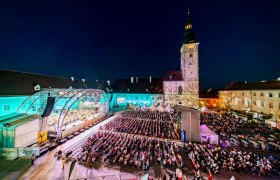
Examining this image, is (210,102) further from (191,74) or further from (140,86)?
(140,86)

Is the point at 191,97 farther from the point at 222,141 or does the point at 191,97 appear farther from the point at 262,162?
the point at 262,162

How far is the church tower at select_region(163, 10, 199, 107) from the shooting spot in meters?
38.2

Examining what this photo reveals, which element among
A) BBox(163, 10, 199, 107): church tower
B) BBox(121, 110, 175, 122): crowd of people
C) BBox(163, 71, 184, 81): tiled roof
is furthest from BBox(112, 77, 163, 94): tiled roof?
BBox(121, 110, 175, 122): crowd of people

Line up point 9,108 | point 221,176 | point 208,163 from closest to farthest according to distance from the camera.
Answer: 1. point 221,176
2. point 208,163
3. point 9,108

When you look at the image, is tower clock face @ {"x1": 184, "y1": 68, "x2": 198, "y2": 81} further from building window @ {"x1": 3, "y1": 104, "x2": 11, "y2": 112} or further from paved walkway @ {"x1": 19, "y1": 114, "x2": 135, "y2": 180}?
building window @ {"x1": 3, "y1": 104, "x2": 11, "y2": 112}

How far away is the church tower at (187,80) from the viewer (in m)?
38.2

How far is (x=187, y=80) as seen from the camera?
131ft

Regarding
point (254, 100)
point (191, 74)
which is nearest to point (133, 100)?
point (191, 74)

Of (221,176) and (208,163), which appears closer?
(221,176)

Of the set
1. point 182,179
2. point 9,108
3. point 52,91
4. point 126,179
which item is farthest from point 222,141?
point 9,108

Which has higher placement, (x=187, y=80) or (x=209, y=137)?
(x=187, y=80)

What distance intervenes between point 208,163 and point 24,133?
1877 cm

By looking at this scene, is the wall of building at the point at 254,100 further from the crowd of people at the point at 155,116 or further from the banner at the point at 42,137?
the banner at the point at 42,137

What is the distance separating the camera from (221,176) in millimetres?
9828
